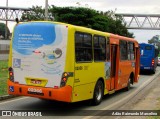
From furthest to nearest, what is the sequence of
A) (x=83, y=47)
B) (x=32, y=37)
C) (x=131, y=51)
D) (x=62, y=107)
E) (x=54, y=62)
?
(x=131, y=51), (x=62, y=107), (x=83, y=47), (x=32, y=37), (x=54, y=62)

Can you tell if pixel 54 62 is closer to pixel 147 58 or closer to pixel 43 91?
pixel 43 91

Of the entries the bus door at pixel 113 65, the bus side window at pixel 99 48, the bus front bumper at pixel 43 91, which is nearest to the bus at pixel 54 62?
the bus front bumper at pixel 43 91

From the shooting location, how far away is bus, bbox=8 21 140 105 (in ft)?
34.7

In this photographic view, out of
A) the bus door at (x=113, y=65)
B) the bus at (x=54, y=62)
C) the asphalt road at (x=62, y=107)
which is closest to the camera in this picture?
the bus at (x=54, y=62)

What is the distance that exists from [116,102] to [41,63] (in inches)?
167

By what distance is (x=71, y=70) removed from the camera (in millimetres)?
10586

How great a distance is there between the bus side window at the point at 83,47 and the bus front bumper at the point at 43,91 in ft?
3.64

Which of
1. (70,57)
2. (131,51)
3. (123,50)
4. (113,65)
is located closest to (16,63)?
(70,57)

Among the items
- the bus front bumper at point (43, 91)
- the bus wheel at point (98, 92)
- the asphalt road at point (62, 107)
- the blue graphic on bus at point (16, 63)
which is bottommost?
the asphalt road at point (62, 107)

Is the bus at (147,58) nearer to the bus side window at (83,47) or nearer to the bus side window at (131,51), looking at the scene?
the bus side window at (131,51)

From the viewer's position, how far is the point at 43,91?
10672mm

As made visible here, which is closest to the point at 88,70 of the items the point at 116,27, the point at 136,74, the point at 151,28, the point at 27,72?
the point at 27,72

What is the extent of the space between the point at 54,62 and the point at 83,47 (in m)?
1.24

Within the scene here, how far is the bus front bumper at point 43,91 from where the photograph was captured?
10438mm
